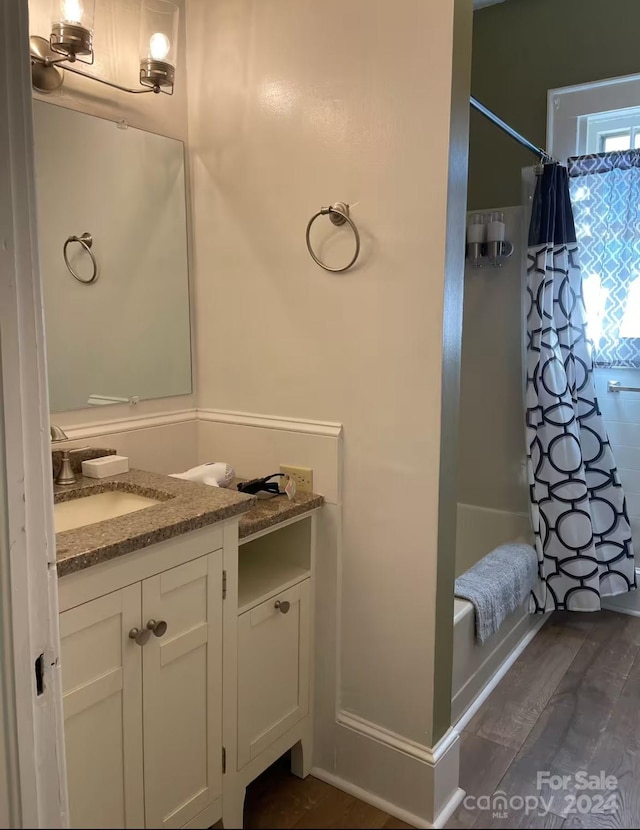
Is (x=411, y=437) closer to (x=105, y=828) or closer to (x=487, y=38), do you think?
(x=105, y=828)

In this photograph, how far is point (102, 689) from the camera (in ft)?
4.21

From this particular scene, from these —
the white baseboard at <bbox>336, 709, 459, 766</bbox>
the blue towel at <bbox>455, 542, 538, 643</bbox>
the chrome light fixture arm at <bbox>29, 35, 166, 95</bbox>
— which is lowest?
the white baseboard at <bbox>336, 709, 459, 766</bbox>

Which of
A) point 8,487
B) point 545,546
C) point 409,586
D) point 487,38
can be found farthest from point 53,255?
point 487,38

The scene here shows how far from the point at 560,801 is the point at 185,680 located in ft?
3.62

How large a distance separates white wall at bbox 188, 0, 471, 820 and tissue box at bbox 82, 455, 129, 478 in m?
0.44

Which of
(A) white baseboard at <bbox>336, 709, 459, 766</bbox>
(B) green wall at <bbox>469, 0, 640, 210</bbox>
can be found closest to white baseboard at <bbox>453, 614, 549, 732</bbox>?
(A) white baseboard at <bbox>336, 709, 459, 766</bbox>

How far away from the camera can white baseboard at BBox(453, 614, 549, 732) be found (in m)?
2.16

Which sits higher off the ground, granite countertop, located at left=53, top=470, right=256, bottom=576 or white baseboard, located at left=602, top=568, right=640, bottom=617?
granite countertop, located at left=53, top=470, right=256, bottom=576

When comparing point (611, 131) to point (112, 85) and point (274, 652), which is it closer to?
point (112, 85)

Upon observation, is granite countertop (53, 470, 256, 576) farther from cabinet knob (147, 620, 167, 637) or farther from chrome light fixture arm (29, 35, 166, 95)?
chrome light fixture arm (29, 35, 166, 95)

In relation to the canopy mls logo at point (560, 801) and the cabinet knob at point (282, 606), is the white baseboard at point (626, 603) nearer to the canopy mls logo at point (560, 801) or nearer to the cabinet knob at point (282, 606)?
the cabinet knob at point (282, 606)

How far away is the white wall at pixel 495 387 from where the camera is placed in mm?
3061

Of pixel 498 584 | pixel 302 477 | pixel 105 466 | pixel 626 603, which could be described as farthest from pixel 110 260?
pixel 626 603

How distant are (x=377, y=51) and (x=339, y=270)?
568 mm
